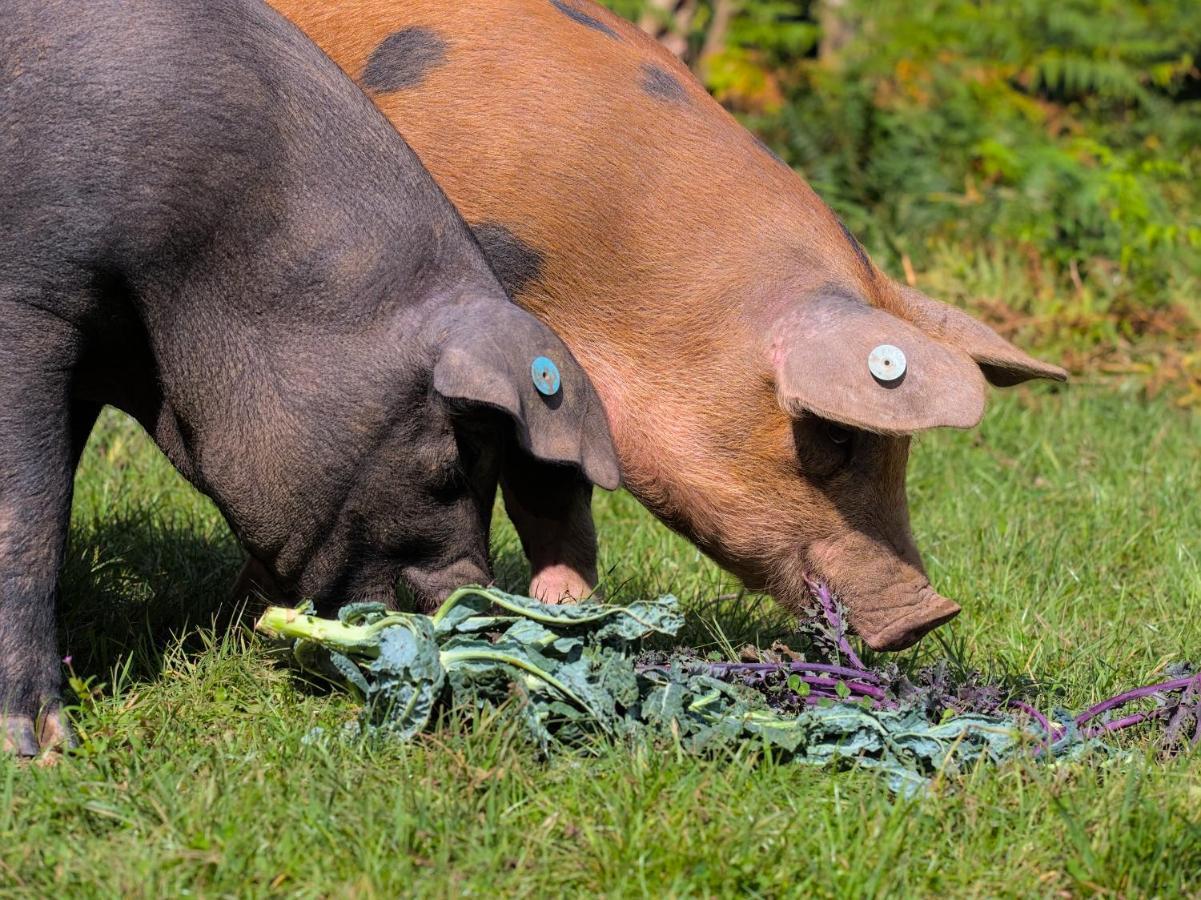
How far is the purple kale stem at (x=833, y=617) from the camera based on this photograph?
163 inches

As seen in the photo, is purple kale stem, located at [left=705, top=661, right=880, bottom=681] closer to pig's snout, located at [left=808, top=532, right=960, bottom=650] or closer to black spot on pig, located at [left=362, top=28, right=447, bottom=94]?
pig's snout, located at [left=808, top=532, right=960, bottom=650]

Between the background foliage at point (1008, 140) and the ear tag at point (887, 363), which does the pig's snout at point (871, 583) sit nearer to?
the ear tag at point (887, 363)

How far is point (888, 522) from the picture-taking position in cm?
461

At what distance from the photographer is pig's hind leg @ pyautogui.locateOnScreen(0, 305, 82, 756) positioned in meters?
3.70

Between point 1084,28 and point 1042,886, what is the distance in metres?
9.04

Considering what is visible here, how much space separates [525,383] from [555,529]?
91cm

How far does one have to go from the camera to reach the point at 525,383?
3748 mm

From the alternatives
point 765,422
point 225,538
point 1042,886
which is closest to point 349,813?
point 1042,886

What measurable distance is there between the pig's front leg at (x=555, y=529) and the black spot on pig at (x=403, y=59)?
1129 mm

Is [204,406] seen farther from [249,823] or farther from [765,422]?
[765,422]

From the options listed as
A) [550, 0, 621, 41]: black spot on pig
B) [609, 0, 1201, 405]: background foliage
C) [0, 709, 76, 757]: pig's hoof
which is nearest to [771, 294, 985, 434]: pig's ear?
[550, 0, 621, 41]: black spot on pig

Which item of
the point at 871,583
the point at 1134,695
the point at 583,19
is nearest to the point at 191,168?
the point at 583,19

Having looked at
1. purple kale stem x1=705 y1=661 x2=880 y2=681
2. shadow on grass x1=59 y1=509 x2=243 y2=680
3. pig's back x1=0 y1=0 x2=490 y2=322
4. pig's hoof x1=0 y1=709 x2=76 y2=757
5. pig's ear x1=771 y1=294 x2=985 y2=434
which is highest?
pig's back x1=0 y1=0 x2=490 y2=322

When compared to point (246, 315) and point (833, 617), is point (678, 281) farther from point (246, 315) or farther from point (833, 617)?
point (246, 315)
